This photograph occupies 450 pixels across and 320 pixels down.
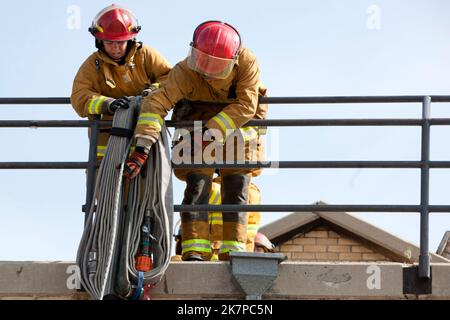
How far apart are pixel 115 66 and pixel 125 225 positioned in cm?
150

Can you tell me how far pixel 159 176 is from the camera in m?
8.73

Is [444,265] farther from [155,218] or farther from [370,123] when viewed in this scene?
[155,218]

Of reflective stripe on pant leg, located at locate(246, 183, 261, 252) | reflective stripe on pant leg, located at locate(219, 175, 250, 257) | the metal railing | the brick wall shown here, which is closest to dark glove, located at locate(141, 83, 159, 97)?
the metal railing

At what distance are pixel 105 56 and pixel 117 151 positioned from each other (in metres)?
1.07

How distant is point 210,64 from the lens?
892 cm

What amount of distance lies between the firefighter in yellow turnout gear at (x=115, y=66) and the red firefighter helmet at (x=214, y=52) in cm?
59

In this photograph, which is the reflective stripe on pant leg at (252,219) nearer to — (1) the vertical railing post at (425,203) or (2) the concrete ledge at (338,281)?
(2) the concrete ledge at (338,281)

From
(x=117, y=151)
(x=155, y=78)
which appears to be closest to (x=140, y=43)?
(x=155, y=78)

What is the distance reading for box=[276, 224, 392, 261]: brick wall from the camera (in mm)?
13820

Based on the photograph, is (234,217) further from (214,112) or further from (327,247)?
(327,247)

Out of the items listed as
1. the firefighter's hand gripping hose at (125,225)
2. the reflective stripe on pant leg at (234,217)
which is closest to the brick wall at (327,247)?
the reflective stripe on pant leg at (234,217)

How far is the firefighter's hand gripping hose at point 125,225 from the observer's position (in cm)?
841

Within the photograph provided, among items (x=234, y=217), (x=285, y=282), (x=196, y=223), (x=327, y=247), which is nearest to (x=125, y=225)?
(x=196, y=223)

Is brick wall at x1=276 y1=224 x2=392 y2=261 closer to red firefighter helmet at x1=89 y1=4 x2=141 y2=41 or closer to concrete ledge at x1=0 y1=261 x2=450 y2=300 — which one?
red firefighter helmet at x1=89 y1=4 x2=141 y2=41
